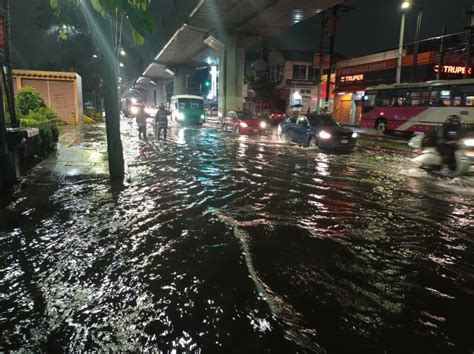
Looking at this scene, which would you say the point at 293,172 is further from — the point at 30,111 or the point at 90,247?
the point at 30,111

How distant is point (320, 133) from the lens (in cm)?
1655

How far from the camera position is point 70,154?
14016 millimetres

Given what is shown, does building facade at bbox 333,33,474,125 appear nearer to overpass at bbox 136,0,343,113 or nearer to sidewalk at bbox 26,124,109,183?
overpass at bbox 136,0,343,113

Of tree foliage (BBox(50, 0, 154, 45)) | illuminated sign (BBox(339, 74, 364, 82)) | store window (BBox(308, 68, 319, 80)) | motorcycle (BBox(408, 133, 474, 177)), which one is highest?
store window (BBox(308, 68, 319, 80))

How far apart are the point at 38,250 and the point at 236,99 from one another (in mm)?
30548

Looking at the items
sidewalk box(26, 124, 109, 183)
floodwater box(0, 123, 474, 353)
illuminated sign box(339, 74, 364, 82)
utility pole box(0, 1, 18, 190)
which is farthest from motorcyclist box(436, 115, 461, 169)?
illuminated sign box(339, 74, 364, 82)

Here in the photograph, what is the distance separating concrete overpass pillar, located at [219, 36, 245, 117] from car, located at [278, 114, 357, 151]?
1501 centimetres

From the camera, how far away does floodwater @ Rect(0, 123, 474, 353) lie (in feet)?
10.8

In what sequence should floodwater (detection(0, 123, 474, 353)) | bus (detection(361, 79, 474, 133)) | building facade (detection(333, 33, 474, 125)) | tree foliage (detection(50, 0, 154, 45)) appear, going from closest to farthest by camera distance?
1. tree foliage (detection(50, 0, 154, 45))
2. floodwater (detection(0, 123, 474, 353))
3. bus (detection(361, 79, 474, 133))
4. building facade (detection(333, 33, 474, 125))

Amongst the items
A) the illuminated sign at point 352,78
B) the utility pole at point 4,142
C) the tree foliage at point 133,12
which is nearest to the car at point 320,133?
the utility pole at point 4,142

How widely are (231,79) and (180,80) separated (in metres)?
21.2

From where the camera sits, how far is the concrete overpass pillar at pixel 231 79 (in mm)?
→ 32938

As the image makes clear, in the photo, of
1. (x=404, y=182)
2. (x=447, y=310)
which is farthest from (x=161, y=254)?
(x=404, y=182)

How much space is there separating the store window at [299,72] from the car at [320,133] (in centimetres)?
3267
